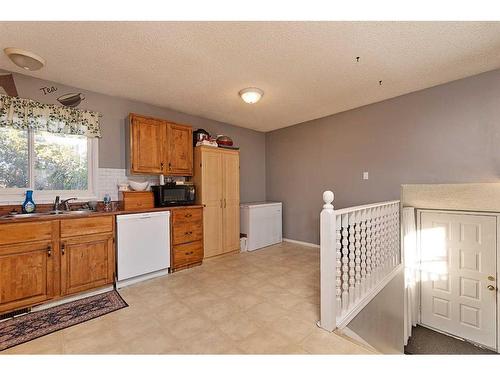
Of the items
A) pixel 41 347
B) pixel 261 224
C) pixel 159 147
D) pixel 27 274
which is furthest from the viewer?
pixel 261 224

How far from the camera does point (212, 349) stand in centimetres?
163

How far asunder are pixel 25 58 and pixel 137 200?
1707mm

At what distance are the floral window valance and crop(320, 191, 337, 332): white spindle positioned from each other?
9.64 feet

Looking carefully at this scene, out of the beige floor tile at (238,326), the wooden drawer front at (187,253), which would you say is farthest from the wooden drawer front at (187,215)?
the beige floor tile at (238,326)

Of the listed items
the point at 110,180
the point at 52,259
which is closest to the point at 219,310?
the point at 52,259

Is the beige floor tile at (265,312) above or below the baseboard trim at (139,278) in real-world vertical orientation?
below

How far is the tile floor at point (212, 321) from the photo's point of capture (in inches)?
64.5

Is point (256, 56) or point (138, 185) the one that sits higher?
point (256, 56)

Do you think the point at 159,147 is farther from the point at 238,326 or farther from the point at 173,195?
the point at 238,326

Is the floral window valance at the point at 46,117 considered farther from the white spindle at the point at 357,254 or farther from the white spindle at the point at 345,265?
the white spindle at the point at 357,254

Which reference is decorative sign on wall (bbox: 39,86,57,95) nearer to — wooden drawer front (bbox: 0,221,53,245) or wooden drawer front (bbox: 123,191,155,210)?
wooden drawer front (bbox: 123,191,155,210)

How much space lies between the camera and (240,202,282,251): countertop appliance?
4.12 m

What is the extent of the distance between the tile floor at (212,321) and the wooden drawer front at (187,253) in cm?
19

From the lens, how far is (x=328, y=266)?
1847 millimetres
